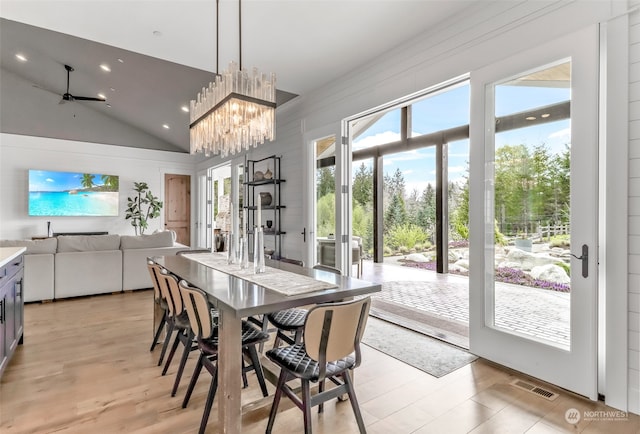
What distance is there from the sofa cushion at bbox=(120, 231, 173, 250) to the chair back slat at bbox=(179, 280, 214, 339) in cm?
384

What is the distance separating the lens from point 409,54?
3.35 m

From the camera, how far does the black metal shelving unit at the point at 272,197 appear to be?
18.6 feet

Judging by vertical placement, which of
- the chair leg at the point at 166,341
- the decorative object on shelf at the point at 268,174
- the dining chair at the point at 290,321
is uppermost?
the decorative object on shelf at the point at 268,174

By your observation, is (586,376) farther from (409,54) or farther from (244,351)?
(409,54)

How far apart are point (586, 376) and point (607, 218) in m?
1.02

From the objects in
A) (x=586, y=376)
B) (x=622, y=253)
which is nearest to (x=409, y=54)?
(x=622, y=253)

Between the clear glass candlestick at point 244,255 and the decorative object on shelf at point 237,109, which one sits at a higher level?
the decorative object on shelf at point 237,109

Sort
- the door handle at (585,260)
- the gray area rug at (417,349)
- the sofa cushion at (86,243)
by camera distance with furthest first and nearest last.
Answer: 1. the sofa cushion at (86,243)
2. the gray area rug at (417,349)
3. the door handle at (585,260)

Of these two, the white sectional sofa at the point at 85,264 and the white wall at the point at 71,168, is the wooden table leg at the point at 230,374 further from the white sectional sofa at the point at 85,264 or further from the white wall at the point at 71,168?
the white wall at the point at 71,168

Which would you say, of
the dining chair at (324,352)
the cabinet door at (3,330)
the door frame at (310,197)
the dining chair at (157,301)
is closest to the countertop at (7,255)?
the cabinet door at (3,330)

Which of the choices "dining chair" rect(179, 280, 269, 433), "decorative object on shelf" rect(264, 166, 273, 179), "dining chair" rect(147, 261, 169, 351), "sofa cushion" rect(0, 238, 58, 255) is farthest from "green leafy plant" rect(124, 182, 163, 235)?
"dining chair" rect(179, 280, 269, 433)

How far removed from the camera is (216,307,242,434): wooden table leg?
1.65 m

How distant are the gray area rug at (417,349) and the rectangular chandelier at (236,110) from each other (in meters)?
2.12

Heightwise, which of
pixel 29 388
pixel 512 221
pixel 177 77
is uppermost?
pixel 177 77
